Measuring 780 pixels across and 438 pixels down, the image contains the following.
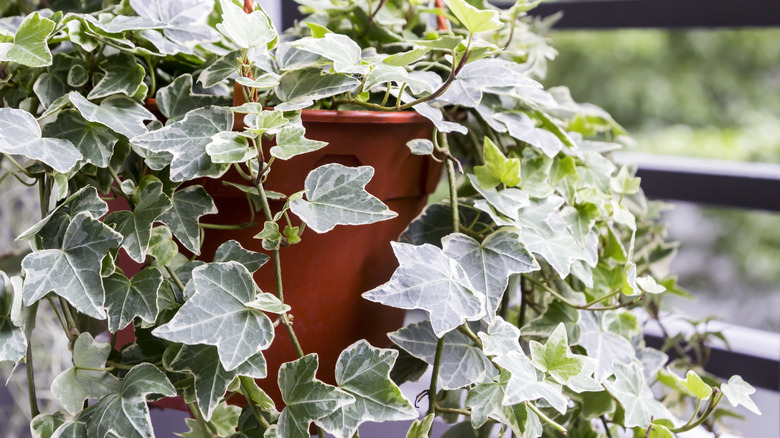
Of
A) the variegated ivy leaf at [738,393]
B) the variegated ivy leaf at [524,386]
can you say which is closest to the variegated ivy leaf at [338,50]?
the variegated ivy leaf at [524,386]

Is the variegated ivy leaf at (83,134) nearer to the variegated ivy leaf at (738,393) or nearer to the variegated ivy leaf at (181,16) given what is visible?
the variegated ivy leaf at (181,16)

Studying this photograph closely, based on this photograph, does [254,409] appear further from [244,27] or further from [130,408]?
[244,27]

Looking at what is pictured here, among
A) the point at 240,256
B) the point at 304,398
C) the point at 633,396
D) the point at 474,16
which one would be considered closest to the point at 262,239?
the point at 240,256

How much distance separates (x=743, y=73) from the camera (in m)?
4.21

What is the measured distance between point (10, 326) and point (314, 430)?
24cm

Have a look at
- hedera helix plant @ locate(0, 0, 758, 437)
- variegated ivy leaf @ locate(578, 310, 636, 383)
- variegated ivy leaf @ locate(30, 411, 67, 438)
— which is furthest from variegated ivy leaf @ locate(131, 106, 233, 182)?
variegated ivy leaf @ locate(578, 310, 636, 383)

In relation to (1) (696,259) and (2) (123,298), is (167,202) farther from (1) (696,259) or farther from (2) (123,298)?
(1) (696,259)

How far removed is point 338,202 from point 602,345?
289 mm

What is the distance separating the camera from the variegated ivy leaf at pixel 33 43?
43cm

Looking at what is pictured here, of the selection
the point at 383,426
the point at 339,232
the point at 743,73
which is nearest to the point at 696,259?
the point at 743,73

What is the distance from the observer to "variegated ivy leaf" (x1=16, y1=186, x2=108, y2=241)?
0.43m

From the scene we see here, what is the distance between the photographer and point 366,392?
→ 412mm

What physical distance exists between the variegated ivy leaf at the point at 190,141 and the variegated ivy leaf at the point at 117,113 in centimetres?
3

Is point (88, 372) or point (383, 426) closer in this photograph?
point (88, 372)
